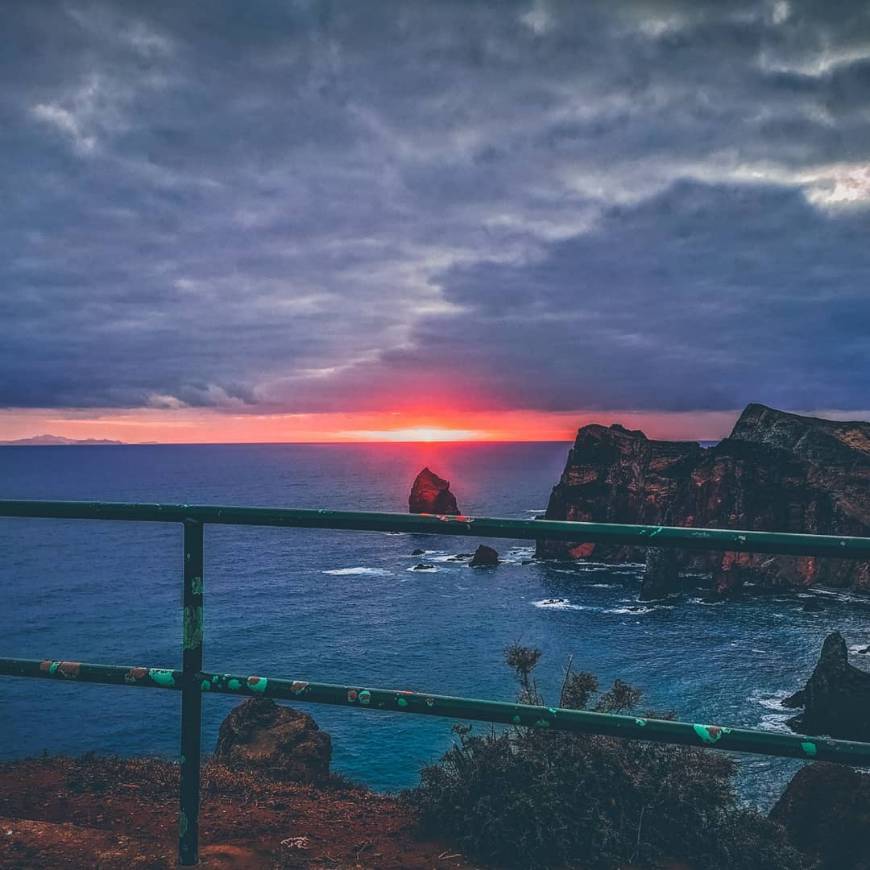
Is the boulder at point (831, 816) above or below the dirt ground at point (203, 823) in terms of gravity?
below

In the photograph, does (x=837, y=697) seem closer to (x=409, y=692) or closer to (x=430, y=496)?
(x=409, y=692)

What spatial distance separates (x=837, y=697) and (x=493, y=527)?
120ft

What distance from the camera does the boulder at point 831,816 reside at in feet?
45.0

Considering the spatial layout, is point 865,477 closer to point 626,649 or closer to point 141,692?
point 626,649

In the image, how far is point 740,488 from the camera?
3076 inches

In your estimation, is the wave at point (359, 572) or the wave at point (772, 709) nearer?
the wave at point (772, 709)

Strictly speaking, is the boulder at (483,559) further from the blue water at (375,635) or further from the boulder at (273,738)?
the boulder at (273,738)

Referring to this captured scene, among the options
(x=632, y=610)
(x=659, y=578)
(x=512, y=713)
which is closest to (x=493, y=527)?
(x=512, y=713)

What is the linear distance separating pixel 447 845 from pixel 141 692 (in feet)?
142

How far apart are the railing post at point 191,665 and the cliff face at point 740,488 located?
238ft

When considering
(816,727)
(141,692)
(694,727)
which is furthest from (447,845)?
(141,692)

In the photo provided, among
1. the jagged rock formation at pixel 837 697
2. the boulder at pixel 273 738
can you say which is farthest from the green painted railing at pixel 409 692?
the jagged rock formation at pixel 837 697

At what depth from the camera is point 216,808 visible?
3865 millimetres

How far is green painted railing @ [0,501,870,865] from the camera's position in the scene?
6.58 feet
